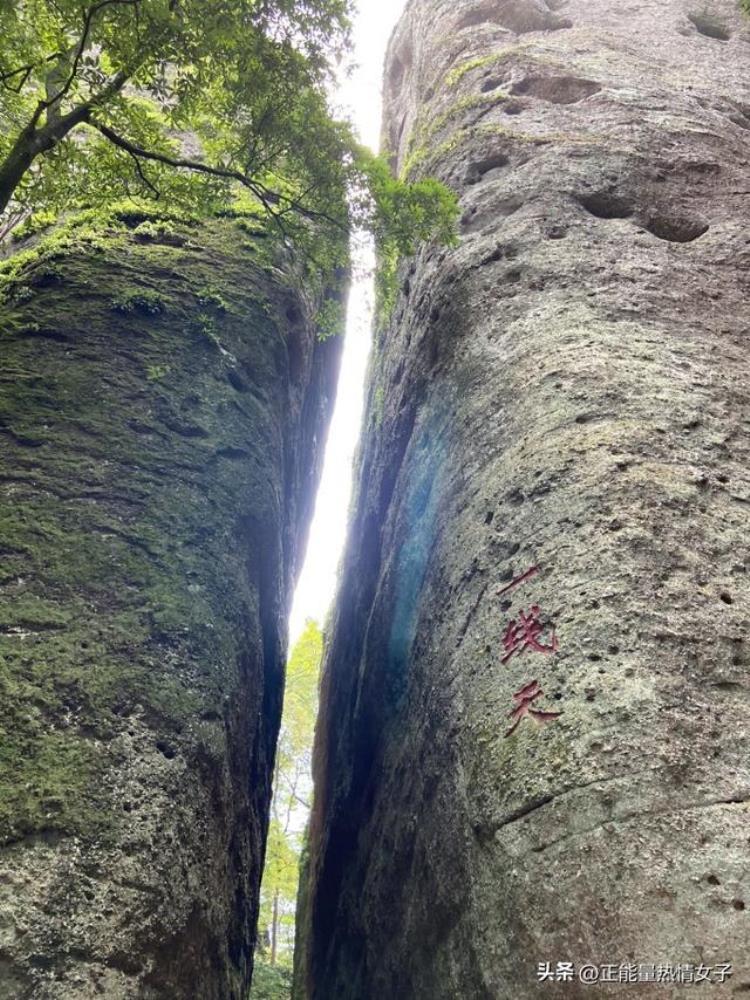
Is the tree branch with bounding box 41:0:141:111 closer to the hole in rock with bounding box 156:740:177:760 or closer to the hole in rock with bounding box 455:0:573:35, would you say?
the hole in rock with bounding box 156:740:177:760

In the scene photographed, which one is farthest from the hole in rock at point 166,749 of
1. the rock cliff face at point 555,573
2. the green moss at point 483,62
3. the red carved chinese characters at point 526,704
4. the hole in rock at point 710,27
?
the hole in rock at point 710,27

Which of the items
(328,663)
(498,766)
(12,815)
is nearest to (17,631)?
(12,815)

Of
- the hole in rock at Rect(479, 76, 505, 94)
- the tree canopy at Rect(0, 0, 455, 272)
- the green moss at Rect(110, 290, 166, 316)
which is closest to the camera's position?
the tree canopy at Rect(0, 0, 455, 272)

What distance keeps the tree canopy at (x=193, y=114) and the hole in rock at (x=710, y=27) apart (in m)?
8.57

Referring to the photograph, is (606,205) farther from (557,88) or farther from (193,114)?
(193,114)

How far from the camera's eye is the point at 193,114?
20.2 ft

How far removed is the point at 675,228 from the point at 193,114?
4332mm

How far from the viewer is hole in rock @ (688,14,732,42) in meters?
12.5

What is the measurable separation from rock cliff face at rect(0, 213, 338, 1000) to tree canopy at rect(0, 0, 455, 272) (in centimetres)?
105

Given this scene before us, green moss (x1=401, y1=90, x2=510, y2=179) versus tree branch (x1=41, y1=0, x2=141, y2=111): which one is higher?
green moss (x1=401, y1=90, x2=510, y2=179)

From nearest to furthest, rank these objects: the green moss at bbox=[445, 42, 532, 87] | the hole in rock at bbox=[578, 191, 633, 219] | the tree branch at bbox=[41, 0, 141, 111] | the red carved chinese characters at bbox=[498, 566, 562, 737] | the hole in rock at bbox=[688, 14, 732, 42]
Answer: the red carved chinese characters at bbox=[498, 566, 562, 737], the tree branch at bbox=[41, 0, 141, 111], the hole in rock at bbox=[578, 191, 633, 219], the green moss at bbox=[445, 42, 532, 87], the hole in rock at bbox=[688, 14, 732, 42]

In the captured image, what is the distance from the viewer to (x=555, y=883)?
11.7 ft

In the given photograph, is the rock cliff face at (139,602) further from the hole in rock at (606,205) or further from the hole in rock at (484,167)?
the hole in rock at (606,205)

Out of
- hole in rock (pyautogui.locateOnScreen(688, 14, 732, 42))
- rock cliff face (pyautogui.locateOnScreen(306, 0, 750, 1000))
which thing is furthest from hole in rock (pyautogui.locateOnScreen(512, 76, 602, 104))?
hole in rock (pyautogui.locateOnScreen(688, 14, 732, 42))
